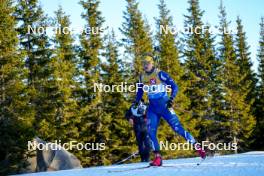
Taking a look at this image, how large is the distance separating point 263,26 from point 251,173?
46.5 metres

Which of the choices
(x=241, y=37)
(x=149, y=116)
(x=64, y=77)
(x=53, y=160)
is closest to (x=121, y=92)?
(x=64, y=77)

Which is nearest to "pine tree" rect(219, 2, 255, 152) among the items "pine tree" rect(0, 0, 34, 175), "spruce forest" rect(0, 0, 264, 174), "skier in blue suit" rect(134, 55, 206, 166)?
"spruce forest" rect(0, 0, 264, 174)

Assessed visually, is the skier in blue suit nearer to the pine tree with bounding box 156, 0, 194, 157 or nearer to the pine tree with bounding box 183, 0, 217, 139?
the pine tree with bounding box 156, 0, 194, 157

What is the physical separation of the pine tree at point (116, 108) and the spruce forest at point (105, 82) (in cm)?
8

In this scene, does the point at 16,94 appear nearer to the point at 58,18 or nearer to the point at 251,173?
the point at 58,18

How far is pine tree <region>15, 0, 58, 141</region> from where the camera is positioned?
98.0ft

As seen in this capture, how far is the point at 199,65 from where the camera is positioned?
1692 inches

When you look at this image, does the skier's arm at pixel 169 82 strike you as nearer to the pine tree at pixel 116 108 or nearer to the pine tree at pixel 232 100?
the pine tree at pixel 116 108

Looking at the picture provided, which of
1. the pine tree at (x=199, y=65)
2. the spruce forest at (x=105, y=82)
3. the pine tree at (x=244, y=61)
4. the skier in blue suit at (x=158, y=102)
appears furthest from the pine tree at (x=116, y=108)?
the skier in blue suit at (x=158, y=102)

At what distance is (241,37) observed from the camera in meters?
47.8

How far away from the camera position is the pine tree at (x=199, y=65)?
42094mm

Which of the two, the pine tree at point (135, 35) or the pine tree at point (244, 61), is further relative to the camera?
the pine tree at point (244, 61)

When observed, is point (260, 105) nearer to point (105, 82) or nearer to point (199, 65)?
point (199, 65)

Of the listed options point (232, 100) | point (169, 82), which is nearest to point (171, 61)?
point (232, 100)
